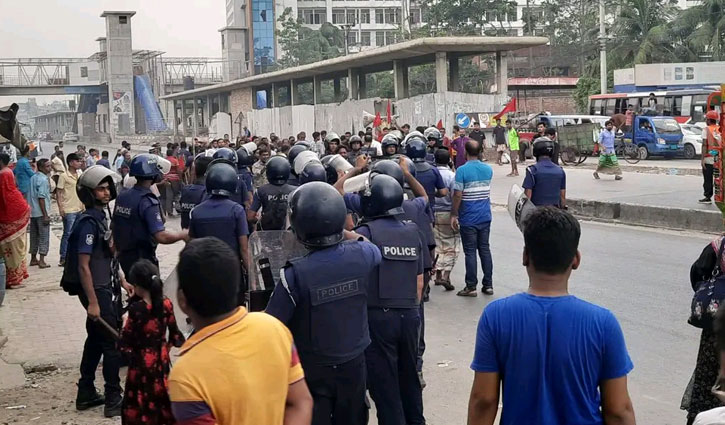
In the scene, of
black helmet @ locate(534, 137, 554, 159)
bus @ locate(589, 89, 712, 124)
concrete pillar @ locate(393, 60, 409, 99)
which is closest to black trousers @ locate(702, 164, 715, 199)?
black helmet @ locate(534, 137, 554, 159)

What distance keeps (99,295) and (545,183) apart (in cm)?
512

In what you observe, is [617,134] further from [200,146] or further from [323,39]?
[323,39]

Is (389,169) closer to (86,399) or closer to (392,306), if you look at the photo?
(392,306)

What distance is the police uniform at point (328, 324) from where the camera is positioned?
4.12 m

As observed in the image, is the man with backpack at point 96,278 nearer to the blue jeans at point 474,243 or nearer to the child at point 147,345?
the child at point 147,345

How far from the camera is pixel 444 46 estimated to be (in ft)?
111

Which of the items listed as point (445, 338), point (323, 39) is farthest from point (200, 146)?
point (323, 39)

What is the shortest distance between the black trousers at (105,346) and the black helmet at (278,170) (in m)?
2.29

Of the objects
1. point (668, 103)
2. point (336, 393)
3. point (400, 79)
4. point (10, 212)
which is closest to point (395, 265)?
point (336, 393)

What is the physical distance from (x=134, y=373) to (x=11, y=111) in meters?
5.30

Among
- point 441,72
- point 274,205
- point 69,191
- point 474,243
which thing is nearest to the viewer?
point 274,205

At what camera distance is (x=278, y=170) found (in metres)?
8.34

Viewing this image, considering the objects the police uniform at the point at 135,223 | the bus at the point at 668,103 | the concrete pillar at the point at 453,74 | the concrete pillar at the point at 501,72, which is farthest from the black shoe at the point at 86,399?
the bus at the point at 668,103

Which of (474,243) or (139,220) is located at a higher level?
(139,220)
